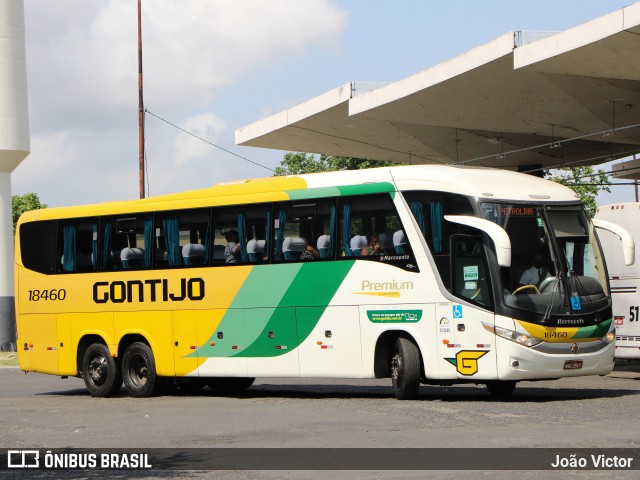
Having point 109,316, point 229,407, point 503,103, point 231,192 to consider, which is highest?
point 503,103

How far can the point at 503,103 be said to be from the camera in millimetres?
33719

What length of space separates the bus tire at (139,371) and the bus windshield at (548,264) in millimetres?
7036

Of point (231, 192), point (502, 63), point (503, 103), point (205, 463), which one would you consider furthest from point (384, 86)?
point (205, 463)

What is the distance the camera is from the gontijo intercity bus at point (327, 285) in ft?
57.3

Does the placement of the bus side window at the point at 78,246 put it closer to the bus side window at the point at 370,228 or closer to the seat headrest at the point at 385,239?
the bus side window at the point at 370,228

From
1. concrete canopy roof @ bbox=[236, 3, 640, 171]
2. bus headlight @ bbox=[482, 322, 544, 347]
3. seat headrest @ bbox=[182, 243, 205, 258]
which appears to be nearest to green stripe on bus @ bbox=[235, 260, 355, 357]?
seat headrest @ bbox=[182, 243, 205, 258]

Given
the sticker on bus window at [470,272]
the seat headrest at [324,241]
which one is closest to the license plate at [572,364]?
the sticker on bus window at [470,272]

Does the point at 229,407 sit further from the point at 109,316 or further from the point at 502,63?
the point at 502,63

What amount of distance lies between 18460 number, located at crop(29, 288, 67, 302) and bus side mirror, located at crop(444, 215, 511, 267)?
8.31 m

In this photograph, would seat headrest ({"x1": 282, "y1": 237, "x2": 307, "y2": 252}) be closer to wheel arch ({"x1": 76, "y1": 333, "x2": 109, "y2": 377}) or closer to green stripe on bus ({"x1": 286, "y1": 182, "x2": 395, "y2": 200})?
green stripe on bus ({"x1": 286, "y1": 182, "x2": 395, "y2": 200})

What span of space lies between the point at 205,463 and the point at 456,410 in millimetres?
5386

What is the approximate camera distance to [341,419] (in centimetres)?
1584

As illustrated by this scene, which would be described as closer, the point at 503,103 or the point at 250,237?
the point at 250,237

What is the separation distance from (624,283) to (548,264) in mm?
6425
